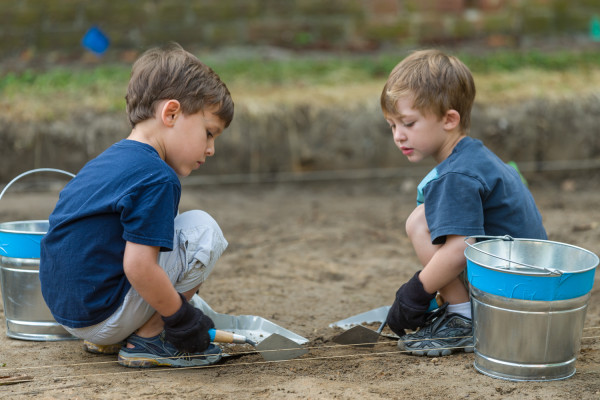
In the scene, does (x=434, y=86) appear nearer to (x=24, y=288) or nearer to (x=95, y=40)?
(x=24, y=288)

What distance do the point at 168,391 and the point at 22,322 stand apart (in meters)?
0.77

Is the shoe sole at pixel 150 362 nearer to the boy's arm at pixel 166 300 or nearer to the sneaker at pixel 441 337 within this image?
the boy's arm at pixel 166 300

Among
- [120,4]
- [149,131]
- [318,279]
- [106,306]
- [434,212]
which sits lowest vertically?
[318,279]

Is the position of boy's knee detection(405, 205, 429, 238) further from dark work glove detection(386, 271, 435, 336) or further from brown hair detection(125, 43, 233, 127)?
brown hair detection(125, 43, 233, 127)

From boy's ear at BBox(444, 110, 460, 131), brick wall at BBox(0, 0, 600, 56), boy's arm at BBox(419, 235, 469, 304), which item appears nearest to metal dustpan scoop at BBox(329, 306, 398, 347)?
boy's arm at BBox(419, 235, 469, 304)

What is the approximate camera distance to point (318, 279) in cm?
341

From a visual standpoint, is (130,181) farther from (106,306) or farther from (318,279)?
(318,279)

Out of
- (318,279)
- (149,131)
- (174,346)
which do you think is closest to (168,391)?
(174,346)

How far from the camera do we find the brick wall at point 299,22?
6.54 metres

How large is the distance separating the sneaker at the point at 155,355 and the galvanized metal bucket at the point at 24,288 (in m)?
0.39

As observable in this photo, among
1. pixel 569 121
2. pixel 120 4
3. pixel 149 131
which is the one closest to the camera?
pixel 149 131

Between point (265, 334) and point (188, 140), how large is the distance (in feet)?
2.47

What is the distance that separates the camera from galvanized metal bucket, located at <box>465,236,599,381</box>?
2059 millimetres

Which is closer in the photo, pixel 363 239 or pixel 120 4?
pixel 363 239
